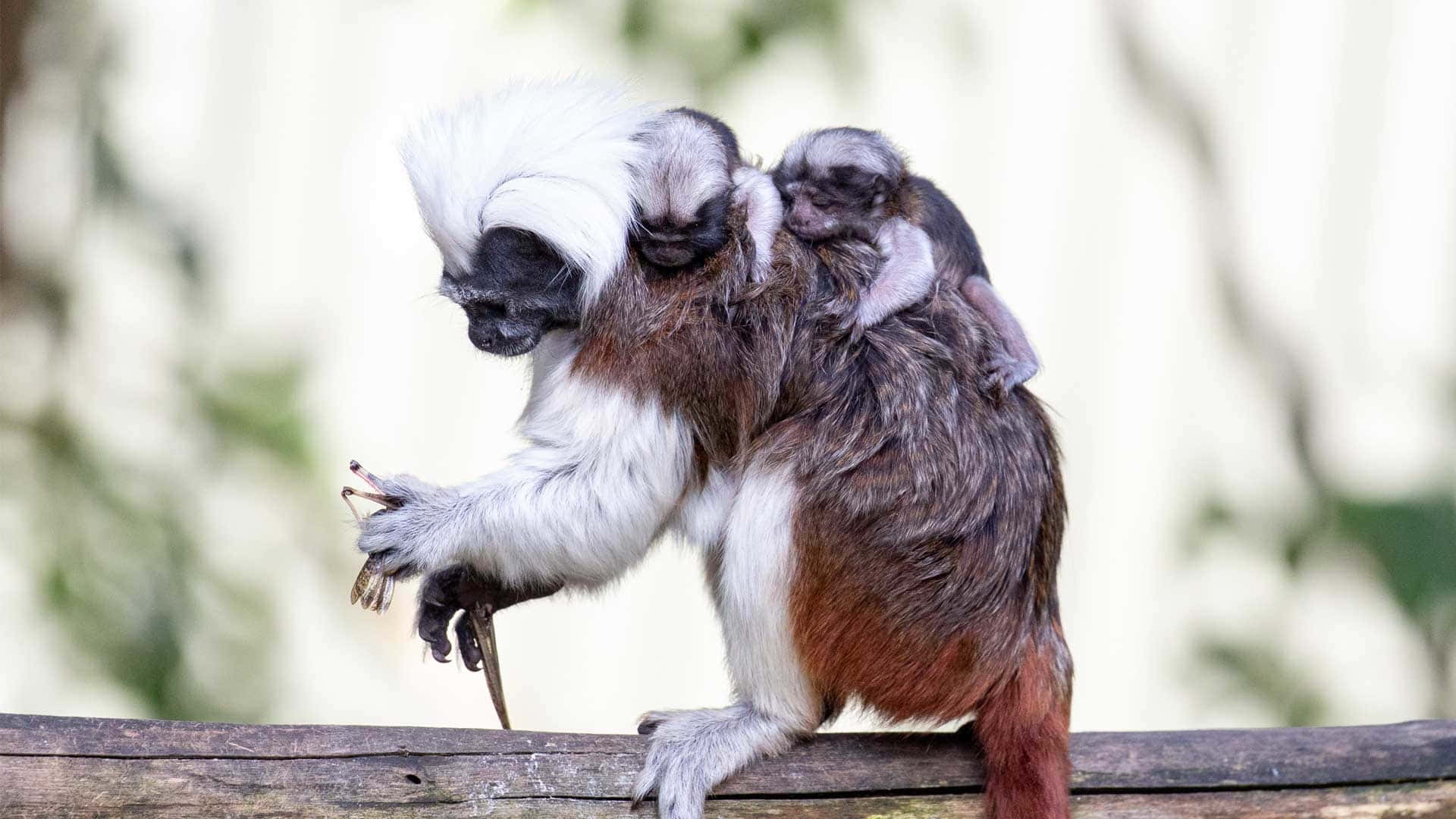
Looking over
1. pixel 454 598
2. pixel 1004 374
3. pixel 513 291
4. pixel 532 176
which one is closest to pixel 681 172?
pixel 532 176

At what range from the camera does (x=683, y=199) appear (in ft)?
9.94

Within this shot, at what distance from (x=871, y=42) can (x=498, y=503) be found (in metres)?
3.25

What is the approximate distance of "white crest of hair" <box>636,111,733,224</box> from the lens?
302 centimetres

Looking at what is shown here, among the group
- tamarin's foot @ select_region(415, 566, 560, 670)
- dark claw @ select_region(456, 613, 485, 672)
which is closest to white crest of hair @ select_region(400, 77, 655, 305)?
tamarin's foot @ select_region(415, 566, 560, 670)

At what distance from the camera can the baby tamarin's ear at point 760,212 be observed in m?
3.09

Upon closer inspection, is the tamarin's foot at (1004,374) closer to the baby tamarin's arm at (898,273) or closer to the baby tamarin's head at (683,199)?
the baby tamarin's arm at (898,273)

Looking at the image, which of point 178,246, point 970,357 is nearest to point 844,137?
point 970,357

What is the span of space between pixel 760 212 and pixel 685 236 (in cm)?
19

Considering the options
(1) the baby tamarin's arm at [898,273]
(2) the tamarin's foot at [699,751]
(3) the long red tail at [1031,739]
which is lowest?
(3) the long red tail at [1031,739]

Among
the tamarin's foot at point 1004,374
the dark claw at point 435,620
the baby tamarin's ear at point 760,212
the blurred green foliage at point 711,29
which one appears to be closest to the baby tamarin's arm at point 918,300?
the tamarin's foot at point 1004,374

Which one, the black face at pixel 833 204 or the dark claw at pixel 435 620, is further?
the dark claw at pixel 435 620

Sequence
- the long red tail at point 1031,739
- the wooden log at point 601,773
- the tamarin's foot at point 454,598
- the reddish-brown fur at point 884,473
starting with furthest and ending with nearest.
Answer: the tamarin's foot at point 454,598 < the reddish-brown fur at point 884,473 < the long red tail at point 1031,739 < the wooden log at point 601,773

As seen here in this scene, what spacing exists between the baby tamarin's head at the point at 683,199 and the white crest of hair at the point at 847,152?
0.72 ft

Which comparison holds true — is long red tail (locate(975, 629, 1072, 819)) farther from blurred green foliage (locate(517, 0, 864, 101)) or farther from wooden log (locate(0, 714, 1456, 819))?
blurred green foliage (locate(517, 0, 864, 101))
